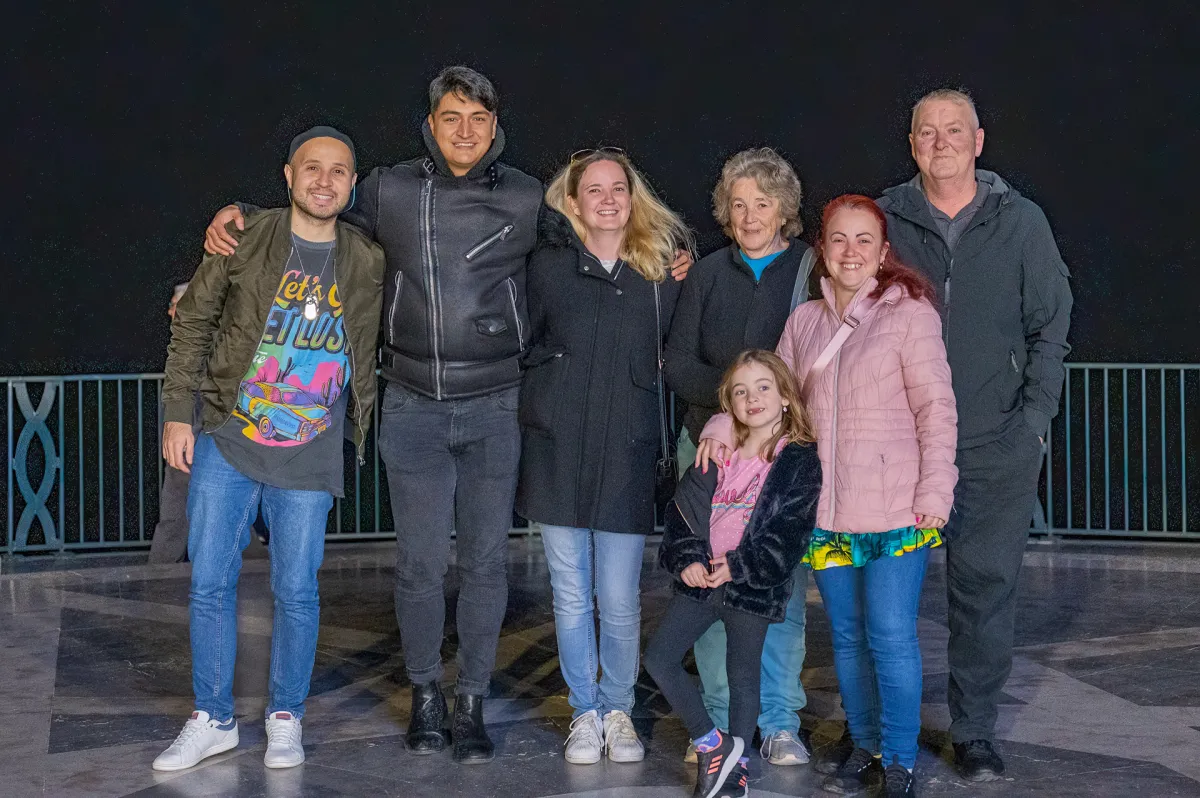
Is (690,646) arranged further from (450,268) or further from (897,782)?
(450,268)

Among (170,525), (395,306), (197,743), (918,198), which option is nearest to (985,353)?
(918,198)

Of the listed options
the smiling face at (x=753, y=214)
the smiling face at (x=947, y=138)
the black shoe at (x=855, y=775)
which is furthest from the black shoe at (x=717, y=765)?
the smiling face at (x=947, y=138)

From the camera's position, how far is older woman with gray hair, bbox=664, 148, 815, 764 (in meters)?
3.69

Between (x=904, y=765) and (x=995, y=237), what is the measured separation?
139 cm

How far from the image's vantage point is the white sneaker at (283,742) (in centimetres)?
366

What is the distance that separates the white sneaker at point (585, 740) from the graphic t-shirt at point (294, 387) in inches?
35.7

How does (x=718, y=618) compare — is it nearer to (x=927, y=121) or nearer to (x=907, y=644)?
(x=907, y=644)

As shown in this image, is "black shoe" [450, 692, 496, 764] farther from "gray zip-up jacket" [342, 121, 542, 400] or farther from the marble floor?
"gray zip-up jacket" [342, 121, 542, 400]

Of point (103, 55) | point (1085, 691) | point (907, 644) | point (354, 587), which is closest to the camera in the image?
point (907, 644)

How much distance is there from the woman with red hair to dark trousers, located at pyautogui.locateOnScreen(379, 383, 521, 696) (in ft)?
2.04

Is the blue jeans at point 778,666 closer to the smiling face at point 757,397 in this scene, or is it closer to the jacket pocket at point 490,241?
the smiling face at point 757,397

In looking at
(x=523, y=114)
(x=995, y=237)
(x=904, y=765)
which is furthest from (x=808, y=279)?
(x=523, y=114)

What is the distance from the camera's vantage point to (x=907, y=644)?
3.39 metres

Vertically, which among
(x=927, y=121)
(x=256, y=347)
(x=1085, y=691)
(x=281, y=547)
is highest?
(x=927, y=121)
